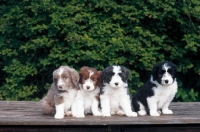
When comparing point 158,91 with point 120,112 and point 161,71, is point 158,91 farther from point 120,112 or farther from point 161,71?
point 120,112

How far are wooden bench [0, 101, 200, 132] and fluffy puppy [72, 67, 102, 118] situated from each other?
136 millimetres

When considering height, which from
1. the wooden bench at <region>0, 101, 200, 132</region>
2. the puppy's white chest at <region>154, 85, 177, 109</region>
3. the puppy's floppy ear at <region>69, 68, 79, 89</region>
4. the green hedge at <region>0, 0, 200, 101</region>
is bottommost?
the wooden bench at <region>0, 101, 200, 132</region>

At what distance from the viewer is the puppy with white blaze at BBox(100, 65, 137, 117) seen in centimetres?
565

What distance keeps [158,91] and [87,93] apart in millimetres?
901

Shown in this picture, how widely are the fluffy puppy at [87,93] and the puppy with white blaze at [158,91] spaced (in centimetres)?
60

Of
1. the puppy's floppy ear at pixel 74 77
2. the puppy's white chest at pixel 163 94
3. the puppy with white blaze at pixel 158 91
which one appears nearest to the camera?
the puppy's floppy ear at pixel 74 77

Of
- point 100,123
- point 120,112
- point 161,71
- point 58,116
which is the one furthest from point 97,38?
point 100,123

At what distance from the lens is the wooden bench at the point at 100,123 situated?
5.33 meters

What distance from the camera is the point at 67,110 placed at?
5848mm

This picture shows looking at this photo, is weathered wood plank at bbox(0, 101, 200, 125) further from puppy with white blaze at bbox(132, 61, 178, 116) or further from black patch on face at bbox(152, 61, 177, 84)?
black patch on face at bbox(152, 61, 177, 84)

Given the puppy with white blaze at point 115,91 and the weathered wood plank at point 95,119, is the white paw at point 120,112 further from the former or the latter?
the weathered wood plank at point 95,119

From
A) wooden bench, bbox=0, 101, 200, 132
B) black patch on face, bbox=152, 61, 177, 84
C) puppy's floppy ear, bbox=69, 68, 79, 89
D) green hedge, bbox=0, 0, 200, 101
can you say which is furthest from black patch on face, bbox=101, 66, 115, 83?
green hedge, bbox=0, 0, 200, 101

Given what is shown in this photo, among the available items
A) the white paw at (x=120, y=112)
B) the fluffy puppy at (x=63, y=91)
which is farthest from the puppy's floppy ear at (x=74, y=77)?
the white paw at (x=120, y=112)

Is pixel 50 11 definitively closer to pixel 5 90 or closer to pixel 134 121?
pixel 5 90
